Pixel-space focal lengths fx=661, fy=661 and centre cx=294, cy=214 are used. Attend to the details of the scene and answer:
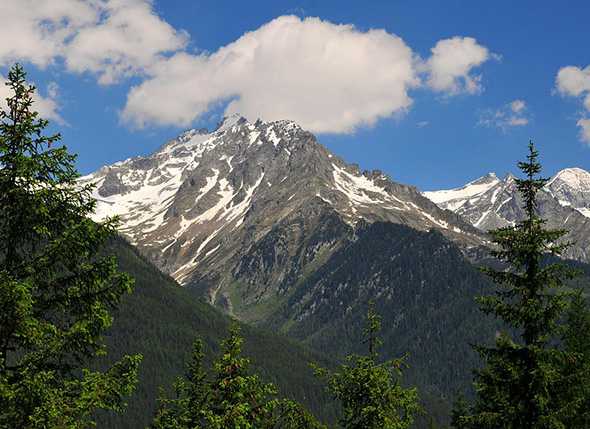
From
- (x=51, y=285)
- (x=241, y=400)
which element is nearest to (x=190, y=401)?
(x=241, y=400)

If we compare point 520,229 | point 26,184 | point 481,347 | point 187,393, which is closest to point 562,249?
point 520,229

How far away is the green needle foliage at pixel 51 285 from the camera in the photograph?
1750 cm

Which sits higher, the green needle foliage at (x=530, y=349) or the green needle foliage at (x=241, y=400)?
the green needle foliage at (x=530, y=349)

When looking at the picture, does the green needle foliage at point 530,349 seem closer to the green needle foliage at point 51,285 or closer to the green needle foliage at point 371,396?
the green needle foliage at point 371,396

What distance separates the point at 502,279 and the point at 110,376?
1640cm

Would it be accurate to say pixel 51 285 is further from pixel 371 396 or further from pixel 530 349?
pixel 530 349

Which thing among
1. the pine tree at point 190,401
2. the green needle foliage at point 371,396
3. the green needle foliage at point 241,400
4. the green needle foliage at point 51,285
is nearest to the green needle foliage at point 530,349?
the green needle foliage at point 371,396

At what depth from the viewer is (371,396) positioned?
26016mm

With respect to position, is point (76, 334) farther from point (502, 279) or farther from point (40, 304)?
point (502, 279)

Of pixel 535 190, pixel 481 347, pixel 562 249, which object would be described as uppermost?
pixel 535 190

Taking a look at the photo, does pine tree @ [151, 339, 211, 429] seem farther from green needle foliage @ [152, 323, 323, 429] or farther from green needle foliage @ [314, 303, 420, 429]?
green needle foliage @ [314, 303, 420, 429]

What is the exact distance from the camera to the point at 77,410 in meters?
17.6

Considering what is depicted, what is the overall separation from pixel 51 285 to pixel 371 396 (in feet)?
43.5

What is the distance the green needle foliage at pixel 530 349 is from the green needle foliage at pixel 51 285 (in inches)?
590
